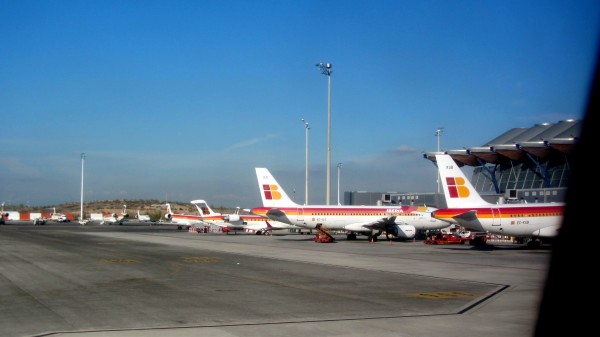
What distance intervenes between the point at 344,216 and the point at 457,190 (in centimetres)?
1749

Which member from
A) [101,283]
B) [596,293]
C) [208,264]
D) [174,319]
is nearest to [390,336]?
[174,319]

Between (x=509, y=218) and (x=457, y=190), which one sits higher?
(x=457, y=190)

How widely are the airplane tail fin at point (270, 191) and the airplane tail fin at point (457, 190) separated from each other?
19.5 meters

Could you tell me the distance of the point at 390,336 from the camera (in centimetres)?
1221

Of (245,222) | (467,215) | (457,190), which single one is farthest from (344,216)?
(245,222)

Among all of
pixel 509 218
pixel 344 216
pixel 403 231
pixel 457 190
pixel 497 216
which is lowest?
pixel 403 231

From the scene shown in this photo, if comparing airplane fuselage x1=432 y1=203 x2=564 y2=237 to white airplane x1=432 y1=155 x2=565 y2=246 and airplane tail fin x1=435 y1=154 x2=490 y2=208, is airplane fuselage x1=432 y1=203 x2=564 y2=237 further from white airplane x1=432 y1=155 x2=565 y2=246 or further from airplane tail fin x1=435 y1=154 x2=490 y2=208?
airplane tail fin x1=435 y1=154 x2=490 y2=208

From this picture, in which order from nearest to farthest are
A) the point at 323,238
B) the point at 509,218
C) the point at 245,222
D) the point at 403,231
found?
the point at 509,218, the point at 323,238, the point at 403,231, the point at 245,222

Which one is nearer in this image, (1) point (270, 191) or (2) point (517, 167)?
(1) point (270, 191)

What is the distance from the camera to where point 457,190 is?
44.1 metres

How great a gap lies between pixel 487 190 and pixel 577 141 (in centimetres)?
8561

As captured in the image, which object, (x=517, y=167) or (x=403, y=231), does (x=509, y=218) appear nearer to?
(x=403, y=231)

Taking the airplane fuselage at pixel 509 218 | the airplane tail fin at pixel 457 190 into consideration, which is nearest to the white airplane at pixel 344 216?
the airplane tail fin at pixel 457 190

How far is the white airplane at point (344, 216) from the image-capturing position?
194 ft
